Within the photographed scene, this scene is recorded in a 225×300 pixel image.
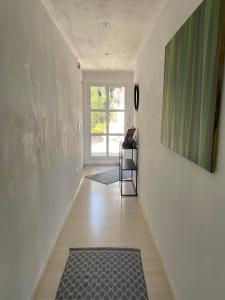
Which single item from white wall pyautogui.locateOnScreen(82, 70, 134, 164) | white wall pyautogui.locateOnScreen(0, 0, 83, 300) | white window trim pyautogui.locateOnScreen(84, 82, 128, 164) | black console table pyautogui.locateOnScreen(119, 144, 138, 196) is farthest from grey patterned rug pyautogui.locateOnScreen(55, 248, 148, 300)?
white wall pyautogui.locateOnScreen(82, 70, 134, 164)

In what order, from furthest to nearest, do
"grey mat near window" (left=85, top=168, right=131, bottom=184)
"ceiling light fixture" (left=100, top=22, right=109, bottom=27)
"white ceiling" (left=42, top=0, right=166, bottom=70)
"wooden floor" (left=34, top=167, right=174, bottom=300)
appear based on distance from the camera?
1. "grey mat near window" (left=85, top=168, right=131, bottom=184)
2. "ceiling light fixture" (left=100, top=22, right=109, bottom=27)
3. "white ceiling" (left=42, top=0, right=166, bottom=70)
4. "wooden floor" (left=34, top=167, right=174, bottom=300)

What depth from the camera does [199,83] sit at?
3.75 ft

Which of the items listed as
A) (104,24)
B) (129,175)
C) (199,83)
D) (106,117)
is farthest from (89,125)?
(199,83)

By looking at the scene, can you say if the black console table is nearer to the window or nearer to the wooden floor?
the wooden floor

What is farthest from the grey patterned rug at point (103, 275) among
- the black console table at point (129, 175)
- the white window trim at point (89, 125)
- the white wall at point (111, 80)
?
the white wall at point (111, 80)

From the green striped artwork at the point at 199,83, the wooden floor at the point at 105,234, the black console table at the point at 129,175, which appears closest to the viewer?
the green striped artwork at the point at 199,83

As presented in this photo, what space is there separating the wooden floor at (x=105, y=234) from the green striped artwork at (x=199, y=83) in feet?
3.97

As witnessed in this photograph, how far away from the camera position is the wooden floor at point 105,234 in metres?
1.86

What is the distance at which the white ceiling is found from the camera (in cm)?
204

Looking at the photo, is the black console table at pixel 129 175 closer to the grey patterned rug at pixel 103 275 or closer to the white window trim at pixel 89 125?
the white window trim at pixel 89 125

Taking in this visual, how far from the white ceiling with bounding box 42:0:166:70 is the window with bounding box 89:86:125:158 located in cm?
213

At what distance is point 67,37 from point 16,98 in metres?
1.95

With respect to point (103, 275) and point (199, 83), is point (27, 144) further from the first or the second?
point (103, 275)

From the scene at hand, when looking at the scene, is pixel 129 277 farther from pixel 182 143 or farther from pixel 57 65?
pixel 57 65
